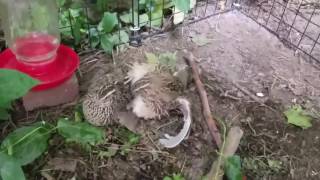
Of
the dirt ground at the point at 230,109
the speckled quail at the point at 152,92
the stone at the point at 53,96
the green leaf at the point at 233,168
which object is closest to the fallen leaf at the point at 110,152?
the dirt ground at the point at 230,109

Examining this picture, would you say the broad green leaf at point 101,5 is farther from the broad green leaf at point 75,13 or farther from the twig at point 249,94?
the twig at point 249,94

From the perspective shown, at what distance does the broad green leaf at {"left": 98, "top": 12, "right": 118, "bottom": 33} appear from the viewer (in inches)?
64.3

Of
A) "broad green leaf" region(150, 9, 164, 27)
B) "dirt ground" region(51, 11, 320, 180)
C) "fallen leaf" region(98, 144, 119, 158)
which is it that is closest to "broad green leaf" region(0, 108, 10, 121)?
"dirt ground" region(51, 11, 320, 180)

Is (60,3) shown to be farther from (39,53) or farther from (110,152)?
(110,152)

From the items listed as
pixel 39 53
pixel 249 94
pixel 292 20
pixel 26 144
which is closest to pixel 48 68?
pixel 39 53

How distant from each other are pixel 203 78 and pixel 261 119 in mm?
294

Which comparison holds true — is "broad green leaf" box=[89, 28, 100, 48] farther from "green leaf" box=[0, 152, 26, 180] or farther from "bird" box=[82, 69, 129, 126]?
"green leaf" box=[0, 152, 26, 180]

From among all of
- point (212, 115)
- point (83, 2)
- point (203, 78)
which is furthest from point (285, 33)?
point (83, 2)

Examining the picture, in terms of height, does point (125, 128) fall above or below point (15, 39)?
below

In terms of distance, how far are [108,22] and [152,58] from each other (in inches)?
9.3

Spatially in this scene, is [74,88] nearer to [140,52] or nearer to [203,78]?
[140,52]

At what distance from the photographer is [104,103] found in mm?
1355

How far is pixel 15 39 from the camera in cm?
146

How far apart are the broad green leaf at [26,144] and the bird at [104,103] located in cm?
19
